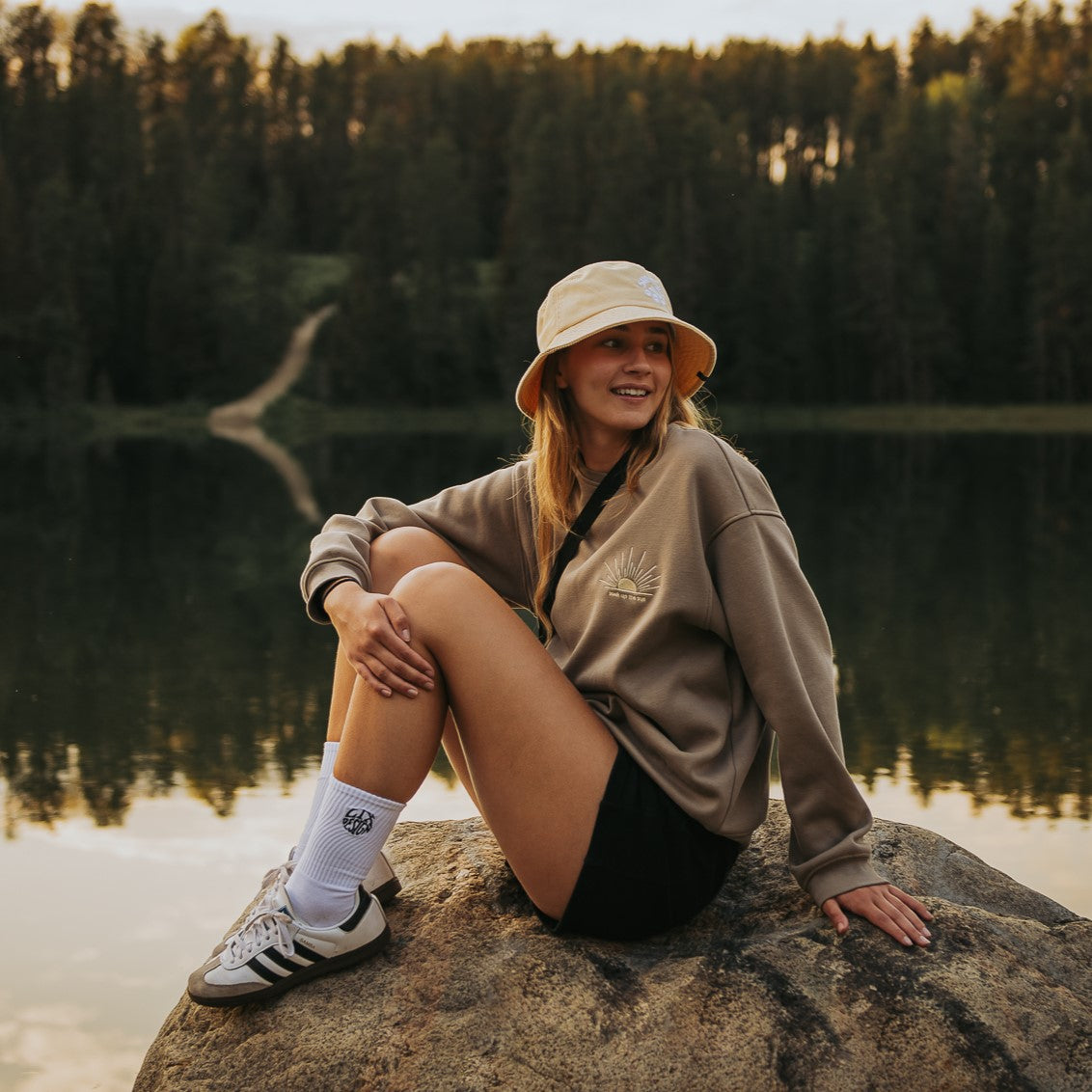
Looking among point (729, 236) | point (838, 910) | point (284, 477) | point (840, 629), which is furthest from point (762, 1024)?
point (729, 236)

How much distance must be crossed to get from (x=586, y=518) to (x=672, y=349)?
1.33 ft

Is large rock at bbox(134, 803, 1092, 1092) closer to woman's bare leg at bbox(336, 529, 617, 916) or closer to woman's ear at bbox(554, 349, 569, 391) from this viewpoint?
woman's bare leg at bbox(336, 529, 617, 916)

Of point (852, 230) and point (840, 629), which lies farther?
point (852, 230)

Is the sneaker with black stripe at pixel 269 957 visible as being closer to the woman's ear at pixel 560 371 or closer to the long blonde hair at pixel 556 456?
the long blonde hair at pixel 556 456

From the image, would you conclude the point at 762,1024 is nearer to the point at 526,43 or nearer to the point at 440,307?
the point at 440,307

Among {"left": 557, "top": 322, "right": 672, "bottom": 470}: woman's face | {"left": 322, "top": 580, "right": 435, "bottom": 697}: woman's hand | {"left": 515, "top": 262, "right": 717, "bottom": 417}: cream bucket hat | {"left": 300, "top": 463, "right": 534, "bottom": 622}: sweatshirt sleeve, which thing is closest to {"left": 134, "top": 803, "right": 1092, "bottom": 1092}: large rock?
{"left": 322, "top": 580, "right": 435, "bottom": 697}: woman's hand

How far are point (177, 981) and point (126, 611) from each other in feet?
18.4

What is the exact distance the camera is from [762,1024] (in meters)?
2.33

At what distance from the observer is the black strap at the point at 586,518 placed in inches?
107

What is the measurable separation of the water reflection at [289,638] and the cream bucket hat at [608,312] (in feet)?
8.80

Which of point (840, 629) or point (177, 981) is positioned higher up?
point (177, 981)

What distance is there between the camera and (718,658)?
253cm

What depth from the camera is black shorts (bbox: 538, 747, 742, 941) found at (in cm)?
245

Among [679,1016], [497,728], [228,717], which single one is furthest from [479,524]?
[228,717]
